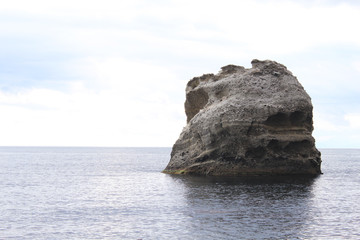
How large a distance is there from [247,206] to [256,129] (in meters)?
21.5

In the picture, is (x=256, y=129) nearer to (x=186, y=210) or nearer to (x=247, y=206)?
(x=247, y=206)

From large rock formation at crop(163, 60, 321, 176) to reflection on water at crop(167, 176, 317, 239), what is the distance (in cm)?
332

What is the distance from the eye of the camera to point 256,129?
188ft

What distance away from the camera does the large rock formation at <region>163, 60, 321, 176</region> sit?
5728cm

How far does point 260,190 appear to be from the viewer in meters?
46.0

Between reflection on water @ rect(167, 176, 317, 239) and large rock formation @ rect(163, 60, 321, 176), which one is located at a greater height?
large rock formation @ rect(163, 60, 321, 176)

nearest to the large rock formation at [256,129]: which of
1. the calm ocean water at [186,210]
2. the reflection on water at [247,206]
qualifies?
the reflection on water at [247,206]

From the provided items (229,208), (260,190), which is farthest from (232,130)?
(229,208)

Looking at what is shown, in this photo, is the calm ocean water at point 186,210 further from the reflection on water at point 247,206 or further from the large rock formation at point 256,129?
the large rock formation at point 256,129

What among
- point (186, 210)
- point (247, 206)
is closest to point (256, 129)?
point (247, 206)

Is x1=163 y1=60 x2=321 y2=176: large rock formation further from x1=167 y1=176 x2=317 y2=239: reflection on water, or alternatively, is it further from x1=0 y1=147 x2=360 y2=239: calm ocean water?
x1=0 y1=147 x2=360 y2=239: calm ocean water

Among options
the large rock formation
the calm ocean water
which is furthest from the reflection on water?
the large rock formation

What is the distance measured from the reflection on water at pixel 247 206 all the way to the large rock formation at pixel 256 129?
3316mm

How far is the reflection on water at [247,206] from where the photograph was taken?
28297 millimetres
